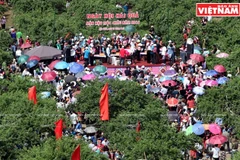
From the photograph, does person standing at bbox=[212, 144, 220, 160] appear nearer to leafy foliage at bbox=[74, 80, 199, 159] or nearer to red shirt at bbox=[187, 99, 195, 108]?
leafy foliage at bbox=[74, 80, 199, 159]

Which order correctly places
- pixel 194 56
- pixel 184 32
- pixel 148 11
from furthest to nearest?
pixel 148 11 → pixel 184 32 → pixel 194 56

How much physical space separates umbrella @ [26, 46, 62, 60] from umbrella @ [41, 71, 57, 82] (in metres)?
3.36

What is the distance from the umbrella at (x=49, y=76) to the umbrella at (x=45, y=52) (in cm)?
336

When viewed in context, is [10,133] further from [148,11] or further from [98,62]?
[148,11]

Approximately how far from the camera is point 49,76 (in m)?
36.0

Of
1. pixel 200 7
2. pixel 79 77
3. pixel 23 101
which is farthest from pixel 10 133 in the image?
pixel 200 7

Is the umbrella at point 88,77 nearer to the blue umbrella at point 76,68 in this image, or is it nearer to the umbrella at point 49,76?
the blue umbrella at point 76,68

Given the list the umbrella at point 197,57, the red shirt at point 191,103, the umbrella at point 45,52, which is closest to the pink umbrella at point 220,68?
the umbrella at point 197,57

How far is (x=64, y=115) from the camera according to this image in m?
30.2

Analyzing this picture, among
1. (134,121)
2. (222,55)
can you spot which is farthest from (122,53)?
(134,121)

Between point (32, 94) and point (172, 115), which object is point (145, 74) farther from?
point (32, 94)

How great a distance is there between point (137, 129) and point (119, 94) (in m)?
3.17

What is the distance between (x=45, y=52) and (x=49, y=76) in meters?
4.00

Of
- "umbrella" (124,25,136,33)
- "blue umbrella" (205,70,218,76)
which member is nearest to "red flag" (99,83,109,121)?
"blue umbrella" (205,70,218,76)
